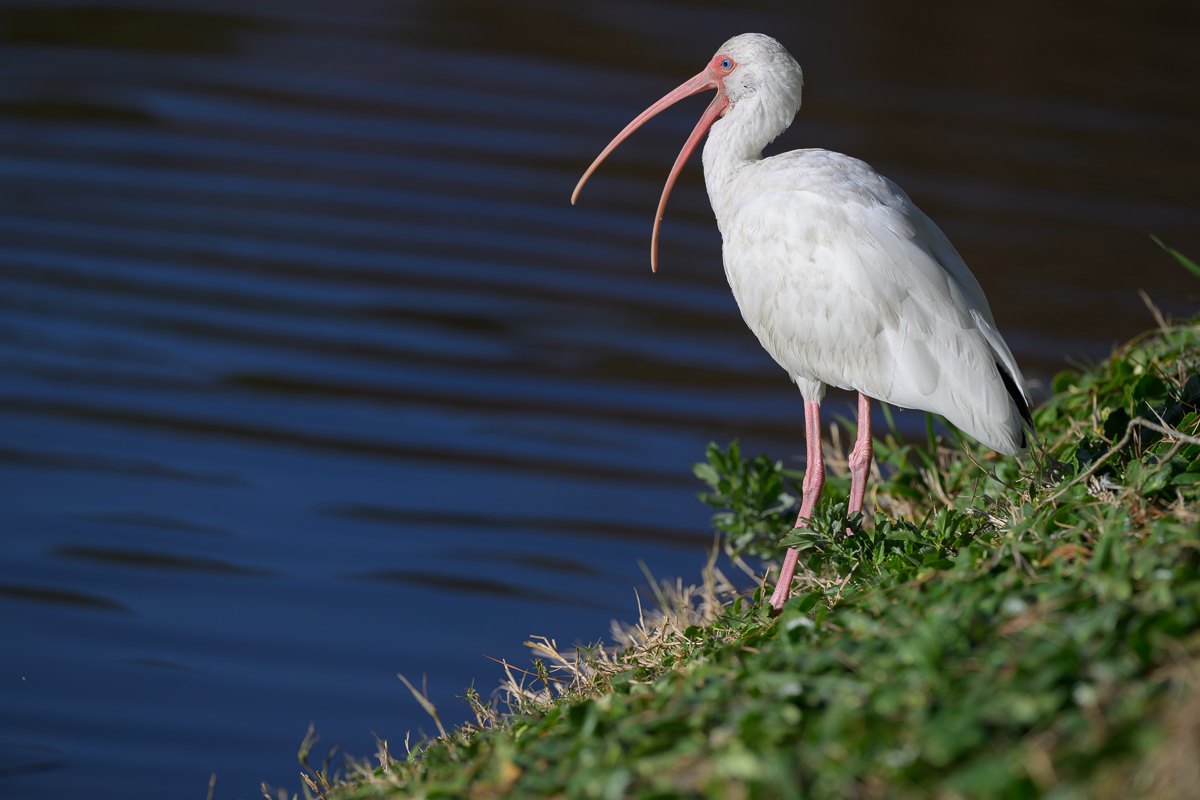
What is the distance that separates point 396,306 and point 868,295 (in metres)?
5.51

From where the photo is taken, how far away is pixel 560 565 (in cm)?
636

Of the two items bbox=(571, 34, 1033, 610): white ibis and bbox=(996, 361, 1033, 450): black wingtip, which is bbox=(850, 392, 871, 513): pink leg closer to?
bbox=(571, 34, 1033, 610): white ibis

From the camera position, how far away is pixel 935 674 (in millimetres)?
2363

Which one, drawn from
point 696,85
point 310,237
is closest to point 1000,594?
point 696,85

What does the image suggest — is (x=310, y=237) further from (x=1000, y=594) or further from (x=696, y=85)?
(x=1000, y=594)

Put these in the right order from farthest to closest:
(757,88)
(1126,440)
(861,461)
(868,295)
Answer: (757,88), (861,461), (868,295), (1126,440)

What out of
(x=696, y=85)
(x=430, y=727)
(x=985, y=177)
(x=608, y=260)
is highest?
(x=696, y=85)

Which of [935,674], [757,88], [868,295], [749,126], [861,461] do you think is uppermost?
[757,88]

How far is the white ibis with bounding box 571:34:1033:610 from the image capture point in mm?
3965

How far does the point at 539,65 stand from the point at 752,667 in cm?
1085

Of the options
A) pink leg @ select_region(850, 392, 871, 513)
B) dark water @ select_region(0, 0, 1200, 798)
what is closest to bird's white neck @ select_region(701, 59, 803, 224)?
pink leg @ select_region(850, 392, 871, 513)

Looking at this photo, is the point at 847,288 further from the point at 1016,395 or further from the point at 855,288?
the point at 1016,395

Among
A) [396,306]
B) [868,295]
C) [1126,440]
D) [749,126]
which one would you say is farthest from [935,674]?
[396,306]

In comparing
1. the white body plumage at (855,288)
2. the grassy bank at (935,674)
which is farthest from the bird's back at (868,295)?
the grassy bank at (935,674)
